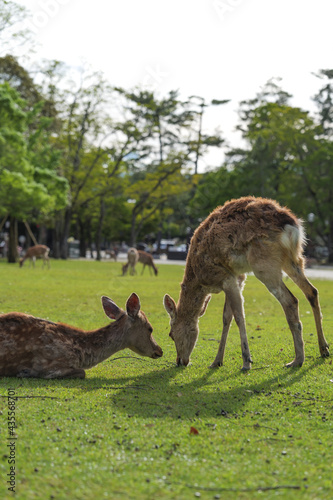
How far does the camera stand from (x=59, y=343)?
552 cm

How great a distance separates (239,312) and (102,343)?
1.59 m

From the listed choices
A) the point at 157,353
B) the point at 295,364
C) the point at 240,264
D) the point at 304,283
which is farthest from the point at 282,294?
the point at 157,353

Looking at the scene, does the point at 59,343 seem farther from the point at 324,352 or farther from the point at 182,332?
the point at 324,352

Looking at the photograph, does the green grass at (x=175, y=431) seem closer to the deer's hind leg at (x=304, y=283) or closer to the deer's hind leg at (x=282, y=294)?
the deer's hind leg at (x=282, y=294)

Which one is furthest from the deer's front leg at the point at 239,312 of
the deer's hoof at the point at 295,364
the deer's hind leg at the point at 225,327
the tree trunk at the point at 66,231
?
the tree trunk at the point at 66,231

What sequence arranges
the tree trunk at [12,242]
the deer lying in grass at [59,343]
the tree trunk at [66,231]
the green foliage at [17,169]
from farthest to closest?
the tree trunk at [66,231] → the tree trunk at [12,242] → the green foliage at [17,169] → the deer lying in grass at [59,343]

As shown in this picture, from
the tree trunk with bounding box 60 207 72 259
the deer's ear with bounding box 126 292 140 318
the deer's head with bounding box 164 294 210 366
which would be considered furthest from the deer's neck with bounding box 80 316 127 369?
the tree trunk with bounding box 60 207 72 259

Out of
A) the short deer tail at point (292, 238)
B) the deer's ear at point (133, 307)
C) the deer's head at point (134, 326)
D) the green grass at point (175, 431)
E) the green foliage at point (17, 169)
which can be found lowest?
the green grass at point (175, 431)

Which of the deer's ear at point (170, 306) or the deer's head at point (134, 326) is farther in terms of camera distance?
the deer's ear at point (170, 306)

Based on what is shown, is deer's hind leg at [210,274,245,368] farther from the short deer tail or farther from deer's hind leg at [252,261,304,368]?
the short deer tail

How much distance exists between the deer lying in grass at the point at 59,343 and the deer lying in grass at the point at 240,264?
0.67 meters

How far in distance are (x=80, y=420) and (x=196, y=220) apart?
55.4 meters

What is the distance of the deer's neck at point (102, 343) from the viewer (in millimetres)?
5691

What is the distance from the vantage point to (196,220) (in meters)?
59.0
